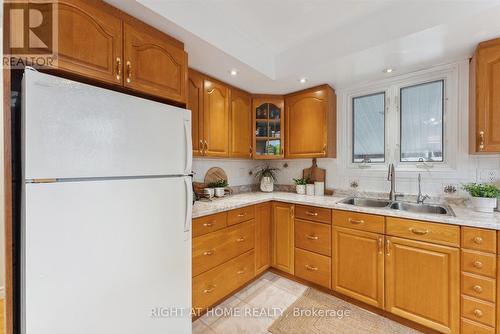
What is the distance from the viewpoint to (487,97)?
1612 millimetres

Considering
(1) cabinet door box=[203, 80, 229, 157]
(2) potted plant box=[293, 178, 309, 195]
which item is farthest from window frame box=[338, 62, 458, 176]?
(1) cabinet door box=[203, 80, 229, 157]

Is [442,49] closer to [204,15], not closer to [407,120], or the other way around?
[407,120]

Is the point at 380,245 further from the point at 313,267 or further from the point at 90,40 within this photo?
the point at 90,40

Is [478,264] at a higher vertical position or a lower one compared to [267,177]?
lower

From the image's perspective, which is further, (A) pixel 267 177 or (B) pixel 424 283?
(A) pixel 267 177

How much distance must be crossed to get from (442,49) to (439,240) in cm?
149

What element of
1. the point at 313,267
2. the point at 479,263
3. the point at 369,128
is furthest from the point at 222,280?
the point at 369,128

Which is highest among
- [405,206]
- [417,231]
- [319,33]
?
[319,33]

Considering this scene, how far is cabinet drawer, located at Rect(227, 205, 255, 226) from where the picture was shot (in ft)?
6.56

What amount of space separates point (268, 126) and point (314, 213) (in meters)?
1.29

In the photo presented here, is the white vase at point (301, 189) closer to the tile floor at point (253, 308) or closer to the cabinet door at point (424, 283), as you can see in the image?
the tile floor at point (253, 308)

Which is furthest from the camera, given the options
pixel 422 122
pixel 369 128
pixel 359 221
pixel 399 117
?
pixel 369 128

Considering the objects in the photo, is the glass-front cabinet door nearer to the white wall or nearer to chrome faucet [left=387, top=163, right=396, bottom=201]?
the white wall

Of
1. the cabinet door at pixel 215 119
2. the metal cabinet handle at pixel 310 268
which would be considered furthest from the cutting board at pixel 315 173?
the cabinet door at pixel 215 119
